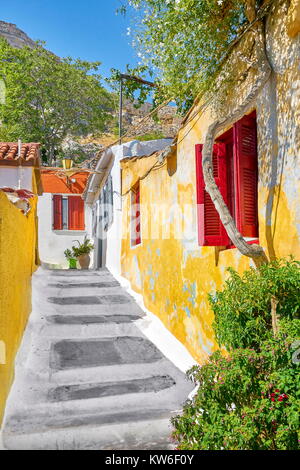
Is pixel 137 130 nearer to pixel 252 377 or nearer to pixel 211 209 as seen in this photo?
pixel 211 209

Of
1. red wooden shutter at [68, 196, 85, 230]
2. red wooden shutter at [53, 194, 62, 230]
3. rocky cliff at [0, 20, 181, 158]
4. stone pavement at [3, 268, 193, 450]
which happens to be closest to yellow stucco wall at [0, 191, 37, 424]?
stone pavement at [3, 268, 193, 450]

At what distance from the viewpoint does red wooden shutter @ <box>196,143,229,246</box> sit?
4866mm

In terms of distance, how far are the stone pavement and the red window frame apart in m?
2.14

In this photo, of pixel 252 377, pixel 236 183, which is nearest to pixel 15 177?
pixel 236 183

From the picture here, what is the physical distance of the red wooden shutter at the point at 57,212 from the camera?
21.3 m

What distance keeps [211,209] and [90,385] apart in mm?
2829

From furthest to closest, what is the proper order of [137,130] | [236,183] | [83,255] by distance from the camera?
[137,130], [83,255], [236,183]

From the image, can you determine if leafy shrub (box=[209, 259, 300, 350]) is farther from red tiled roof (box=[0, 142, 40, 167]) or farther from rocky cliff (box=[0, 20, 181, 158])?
red tiled roof (box=[0, 142, 40, 167])

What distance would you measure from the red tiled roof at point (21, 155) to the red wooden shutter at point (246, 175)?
733cm

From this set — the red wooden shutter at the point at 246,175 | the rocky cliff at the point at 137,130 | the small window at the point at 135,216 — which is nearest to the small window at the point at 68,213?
the rocky cliff at the point at 137,130

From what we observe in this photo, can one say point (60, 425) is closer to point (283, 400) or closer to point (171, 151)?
point (283, 400)

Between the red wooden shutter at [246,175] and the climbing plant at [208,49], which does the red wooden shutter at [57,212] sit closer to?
the climbing plant at [208,49]

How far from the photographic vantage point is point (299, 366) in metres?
2.59

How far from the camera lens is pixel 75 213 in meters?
21.7
